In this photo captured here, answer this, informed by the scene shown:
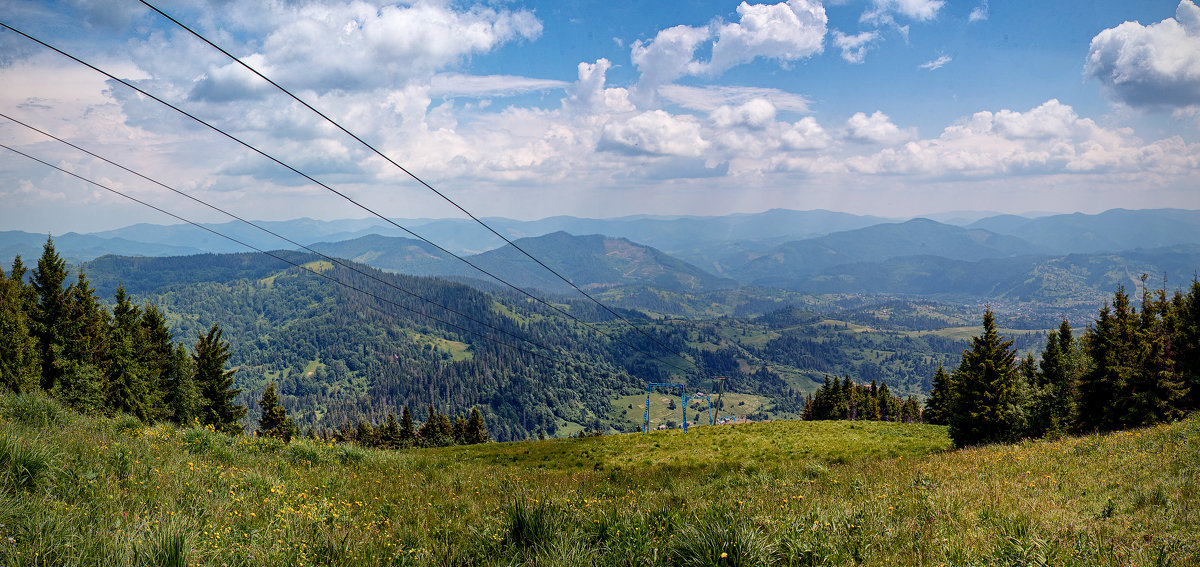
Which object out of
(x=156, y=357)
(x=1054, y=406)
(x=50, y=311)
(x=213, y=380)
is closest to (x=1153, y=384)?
(x=1054, y=406)

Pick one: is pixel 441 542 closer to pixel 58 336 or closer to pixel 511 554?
pixel 511 554

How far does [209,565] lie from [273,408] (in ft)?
222

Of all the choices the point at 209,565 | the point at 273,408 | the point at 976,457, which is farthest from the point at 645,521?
the point at 273,408

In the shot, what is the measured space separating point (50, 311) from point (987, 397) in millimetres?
59376

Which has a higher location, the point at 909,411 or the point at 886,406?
the point at 886,406

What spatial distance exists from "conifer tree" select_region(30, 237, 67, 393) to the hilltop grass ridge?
33724mm

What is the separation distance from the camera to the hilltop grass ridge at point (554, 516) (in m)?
5.39

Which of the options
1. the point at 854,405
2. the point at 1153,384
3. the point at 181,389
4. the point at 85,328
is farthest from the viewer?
the point at 854,405

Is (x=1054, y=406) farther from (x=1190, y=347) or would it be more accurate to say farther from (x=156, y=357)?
(x=156, y=357)

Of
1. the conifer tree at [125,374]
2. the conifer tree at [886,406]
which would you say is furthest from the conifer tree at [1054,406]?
the conifer tree at [125,374]

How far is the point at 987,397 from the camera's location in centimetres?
2778

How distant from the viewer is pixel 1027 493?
9008mm

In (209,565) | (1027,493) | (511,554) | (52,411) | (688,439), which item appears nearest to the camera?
(209,565)

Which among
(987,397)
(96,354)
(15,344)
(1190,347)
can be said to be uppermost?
(1190,347)
